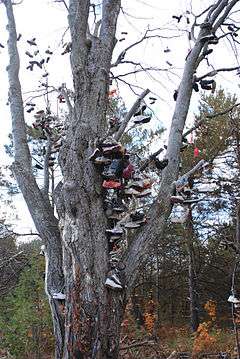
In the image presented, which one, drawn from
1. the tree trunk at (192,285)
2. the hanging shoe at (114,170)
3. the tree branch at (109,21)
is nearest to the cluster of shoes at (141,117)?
the tree branch at (109,21)

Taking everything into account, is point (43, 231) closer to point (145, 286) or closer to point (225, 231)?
point (225, 231)

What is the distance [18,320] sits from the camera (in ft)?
26.5

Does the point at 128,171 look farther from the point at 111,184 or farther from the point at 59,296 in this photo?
the point at 59,296

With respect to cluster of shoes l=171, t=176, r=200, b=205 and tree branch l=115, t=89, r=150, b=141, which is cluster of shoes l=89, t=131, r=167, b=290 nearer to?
cluster of shoes l=171, t=176, r=200, b=205

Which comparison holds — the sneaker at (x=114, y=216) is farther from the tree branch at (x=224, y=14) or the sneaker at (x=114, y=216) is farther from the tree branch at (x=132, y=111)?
the tree branch at (x=224, y=14)

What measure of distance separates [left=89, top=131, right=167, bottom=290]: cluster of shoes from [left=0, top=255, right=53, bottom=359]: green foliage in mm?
5482

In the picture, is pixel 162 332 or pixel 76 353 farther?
pixel 162 332

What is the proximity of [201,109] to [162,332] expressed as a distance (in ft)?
25.3

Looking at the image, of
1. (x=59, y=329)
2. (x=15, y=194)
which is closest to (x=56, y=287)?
(x=59, y=329)

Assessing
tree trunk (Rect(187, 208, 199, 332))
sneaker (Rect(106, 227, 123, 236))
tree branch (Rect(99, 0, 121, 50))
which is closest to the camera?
sneaker (Rect(106, 227, 123, 236))

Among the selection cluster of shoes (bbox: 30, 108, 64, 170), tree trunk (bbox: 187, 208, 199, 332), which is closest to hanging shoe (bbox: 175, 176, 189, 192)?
cluster of shoes (bbox: 30, 108, 64, 170)

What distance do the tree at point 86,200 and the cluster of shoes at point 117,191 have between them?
0.15 feet

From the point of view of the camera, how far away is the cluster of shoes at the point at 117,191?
8.67ft

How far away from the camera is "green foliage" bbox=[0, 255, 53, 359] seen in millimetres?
8102
